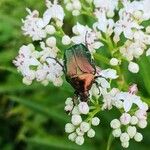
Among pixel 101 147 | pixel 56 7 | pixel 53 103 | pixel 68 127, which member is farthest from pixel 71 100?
pixel 53 103

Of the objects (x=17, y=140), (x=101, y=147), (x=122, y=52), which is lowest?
(x=17, y=140)

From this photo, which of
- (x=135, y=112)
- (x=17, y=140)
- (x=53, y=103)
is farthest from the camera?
(x=17, y=140)

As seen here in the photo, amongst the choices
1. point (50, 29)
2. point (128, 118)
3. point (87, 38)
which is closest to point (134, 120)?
point (128, 118)

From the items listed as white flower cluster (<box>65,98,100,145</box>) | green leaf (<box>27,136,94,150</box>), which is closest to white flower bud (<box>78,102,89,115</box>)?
white flower cluster (<box>65,98,100,145</box>)

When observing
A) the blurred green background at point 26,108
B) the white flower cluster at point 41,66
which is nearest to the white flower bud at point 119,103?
the white flower cluster at point 41,66

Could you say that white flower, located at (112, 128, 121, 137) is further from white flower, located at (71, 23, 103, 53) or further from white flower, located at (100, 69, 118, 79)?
white flower, located at (71, 23, 103, 53)

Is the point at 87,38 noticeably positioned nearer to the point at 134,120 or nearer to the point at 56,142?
the point at 134,120

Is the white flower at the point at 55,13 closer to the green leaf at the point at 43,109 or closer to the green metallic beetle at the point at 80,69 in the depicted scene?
the green metallic beetle at the point at 80,69

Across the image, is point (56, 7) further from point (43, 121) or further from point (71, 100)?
point (43, 121)
